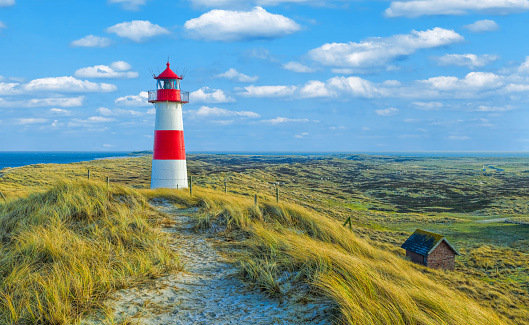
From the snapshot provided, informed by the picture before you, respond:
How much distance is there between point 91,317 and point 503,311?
1767cm

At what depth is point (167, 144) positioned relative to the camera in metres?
18.7

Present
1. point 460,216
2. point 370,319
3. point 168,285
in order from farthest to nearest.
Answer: point 460,216, point 168,285, point 370,319

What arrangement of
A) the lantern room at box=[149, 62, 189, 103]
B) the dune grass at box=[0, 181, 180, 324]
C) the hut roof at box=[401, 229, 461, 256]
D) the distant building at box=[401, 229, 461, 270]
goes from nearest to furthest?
1. the dune grass at box=[0, 181, 180, 324]
2. the lantern room at box=[149, 62, 189, 103]
3. the distant building at box=[401, 229, 461, 270]
4. the hut roof at box=[401, 229, 461, 256]

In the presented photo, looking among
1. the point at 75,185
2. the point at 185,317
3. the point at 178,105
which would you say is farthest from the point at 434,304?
the point at 178,105

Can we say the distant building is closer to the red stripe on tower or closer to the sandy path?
the red stripe on tower

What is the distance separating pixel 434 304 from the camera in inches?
174

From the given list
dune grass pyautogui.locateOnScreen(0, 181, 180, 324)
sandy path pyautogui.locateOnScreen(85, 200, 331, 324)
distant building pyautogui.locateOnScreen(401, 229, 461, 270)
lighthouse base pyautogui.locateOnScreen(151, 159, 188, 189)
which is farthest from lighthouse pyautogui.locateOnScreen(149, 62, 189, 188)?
distant building pyautogui.locateOnScreen(401, 229, 461, 270)

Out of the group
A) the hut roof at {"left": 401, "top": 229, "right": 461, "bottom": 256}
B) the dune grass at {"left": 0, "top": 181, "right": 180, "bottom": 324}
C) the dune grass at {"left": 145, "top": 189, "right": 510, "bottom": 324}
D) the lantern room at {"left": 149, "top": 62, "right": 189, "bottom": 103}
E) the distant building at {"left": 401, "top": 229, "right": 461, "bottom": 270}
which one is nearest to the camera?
the dune grass at {"left": 145, "top": 189, "right": 510, "bottom": 324}

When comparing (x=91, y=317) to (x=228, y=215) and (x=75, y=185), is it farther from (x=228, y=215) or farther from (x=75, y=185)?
(x=75, y=185)

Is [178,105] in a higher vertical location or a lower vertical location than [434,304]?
higher

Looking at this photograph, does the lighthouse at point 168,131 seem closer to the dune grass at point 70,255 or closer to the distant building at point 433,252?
the dune grass at point 70,255

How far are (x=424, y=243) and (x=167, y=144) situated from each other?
66.1 ft

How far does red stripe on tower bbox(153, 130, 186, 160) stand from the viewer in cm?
1859

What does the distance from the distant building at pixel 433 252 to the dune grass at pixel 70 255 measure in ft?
71.5
